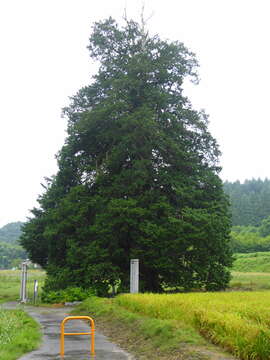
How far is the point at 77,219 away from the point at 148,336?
1505 centimetres

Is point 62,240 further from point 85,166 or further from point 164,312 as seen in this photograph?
point 164,312

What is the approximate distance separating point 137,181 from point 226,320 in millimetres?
16245

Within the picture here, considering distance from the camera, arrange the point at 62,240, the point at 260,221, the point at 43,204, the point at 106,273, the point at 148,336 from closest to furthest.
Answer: the point at 148,336, the point at 106,273, the point at 62,240, the point at 43,204, the point at 260,221

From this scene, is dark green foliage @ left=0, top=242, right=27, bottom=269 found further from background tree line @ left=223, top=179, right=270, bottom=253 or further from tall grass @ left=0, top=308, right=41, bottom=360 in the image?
tall grass @ left=0, top=308, right=41, bottom=360

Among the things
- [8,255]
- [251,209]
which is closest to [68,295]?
[251,209]

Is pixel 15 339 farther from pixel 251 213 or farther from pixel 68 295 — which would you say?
pixel 251 213

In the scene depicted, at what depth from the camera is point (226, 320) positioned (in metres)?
10.3

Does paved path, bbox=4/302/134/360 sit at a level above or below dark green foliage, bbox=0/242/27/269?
below

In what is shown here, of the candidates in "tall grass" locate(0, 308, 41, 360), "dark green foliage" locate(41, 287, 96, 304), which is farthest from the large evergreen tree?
"tall grass" locate(0, 308, 41, 360)

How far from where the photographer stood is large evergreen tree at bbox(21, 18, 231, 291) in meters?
25.2

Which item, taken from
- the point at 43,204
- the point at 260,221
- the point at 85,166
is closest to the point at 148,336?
the point at 85,166

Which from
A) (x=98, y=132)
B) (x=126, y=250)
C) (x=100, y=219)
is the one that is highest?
(x=98, y=132)

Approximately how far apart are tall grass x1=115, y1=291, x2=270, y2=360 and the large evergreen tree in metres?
9.59

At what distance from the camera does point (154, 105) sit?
28.8 meters
